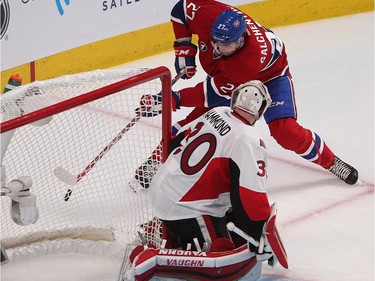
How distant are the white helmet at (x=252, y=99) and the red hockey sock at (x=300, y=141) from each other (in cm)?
71

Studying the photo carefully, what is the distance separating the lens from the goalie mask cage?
2822 mm

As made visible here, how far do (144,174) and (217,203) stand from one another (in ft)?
1.37

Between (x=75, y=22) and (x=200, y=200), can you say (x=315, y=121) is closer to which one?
(x=75, y=22)

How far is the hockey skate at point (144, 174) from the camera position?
315cm

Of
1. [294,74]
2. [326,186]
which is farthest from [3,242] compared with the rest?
[294,74]

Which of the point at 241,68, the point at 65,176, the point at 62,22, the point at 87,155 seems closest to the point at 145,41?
the point at 62,22

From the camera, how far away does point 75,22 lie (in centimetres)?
446

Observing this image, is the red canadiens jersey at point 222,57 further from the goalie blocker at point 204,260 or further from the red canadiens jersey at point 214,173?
the goalie blocker at point 204,260

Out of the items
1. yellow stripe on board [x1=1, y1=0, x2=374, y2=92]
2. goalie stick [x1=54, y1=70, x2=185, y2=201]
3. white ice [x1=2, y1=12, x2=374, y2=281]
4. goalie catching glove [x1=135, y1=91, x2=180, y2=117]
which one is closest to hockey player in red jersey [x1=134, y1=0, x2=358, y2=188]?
white ice [x1=2, y1=12, x2=374, y2=281]

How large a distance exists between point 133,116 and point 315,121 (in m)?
1.44

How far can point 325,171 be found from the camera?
12.8 feet

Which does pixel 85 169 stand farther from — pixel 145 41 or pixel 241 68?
pixel 145 41

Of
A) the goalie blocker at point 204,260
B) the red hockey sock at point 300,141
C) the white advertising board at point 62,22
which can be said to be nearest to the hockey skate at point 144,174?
the goalie blocker at point 204,260

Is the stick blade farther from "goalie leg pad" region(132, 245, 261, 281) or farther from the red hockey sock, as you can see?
the red hockey sock
